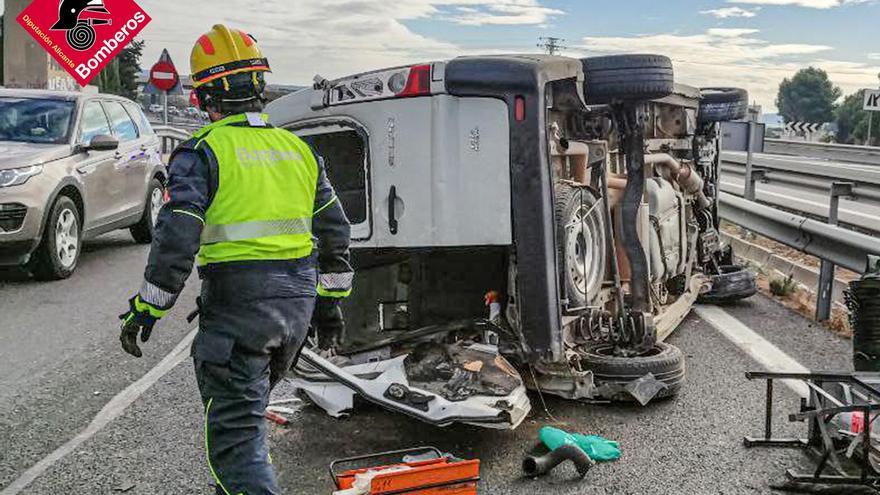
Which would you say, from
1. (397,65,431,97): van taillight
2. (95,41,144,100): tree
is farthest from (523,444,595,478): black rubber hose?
(95,41,144,100): tree

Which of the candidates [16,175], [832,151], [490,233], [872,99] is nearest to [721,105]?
[490,233]

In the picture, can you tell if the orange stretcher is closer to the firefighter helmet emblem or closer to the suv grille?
the suv grille

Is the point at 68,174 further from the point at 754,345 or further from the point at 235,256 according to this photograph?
the point at 235,256

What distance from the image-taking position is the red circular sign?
76.9 ft

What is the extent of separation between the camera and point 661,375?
209 inches

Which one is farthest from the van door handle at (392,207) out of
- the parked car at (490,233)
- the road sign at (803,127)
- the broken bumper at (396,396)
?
the road sign at (803,127)

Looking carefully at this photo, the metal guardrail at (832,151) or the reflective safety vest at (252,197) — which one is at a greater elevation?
the reflective safety vest at (252,197)

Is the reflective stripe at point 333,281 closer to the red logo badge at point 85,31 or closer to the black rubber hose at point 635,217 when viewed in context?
the black rubber hose at point 635,217

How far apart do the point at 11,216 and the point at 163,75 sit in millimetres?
15390

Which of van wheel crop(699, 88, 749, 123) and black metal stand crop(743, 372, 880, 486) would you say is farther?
van wheel crop(699, 88, 749, 123)

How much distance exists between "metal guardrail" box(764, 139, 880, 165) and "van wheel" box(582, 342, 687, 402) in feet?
88.9

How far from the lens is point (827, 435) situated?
4098 mm

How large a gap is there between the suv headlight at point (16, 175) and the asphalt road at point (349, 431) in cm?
242

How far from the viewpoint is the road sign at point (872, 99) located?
20594 mm
